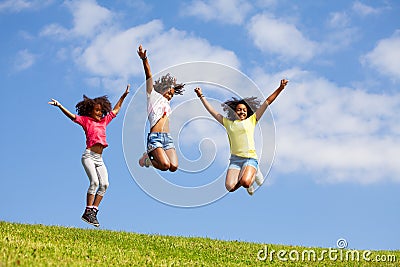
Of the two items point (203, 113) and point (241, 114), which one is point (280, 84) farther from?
point (203, 113)

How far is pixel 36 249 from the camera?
10.5m

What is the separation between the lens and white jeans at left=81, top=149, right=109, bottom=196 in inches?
549

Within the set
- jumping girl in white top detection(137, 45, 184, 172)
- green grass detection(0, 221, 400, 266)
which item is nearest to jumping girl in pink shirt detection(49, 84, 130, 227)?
green grass detection(0, 221, 400, 266)

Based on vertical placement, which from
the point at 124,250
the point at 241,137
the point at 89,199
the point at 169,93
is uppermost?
the point at 169,93

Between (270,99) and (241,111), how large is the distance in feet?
2.61

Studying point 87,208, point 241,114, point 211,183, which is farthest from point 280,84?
point 87,208

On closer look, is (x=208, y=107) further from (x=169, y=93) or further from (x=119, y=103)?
(x=119, y=103)

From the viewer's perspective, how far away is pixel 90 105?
1459 cm

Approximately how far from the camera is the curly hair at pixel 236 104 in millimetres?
14211

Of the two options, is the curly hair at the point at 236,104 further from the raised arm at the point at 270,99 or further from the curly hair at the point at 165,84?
the curly hair at the point at 165,84

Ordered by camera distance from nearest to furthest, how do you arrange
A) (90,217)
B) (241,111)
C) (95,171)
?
(90,217)
(95,171)
(241,111)

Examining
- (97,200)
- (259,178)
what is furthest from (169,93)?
(97,200)

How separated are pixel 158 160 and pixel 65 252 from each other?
11.9 feet

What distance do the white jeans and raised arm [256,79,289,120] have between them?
417 centimetres
